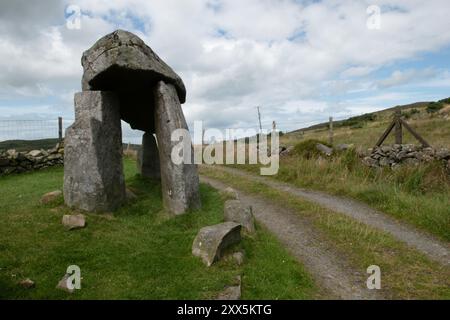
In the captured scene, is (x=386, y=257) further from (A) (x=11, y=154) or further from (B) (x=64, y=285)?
(A) (x=11, y=154)

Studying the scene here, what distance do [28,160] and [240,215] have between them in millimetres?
11938

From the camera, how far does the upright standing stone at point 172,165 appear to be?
7.94 metres

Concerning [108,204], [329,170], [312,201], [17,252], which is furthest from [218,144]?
[17,252]

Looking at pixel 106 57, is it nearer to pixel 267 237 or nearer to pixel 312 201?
pixel 267 237

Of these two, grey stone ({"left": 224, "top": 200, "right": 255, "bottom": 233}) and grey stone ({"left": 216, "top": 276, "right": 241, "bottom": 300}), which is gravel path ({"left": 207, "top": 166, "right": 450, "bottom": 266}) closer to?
grey stone ({"left": 224, "top": 200, "right": 255, "bottom": 233})

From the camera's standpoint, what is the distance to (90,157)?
789cm

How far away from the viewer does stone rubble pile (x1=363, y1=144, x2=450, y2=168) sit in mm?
11641

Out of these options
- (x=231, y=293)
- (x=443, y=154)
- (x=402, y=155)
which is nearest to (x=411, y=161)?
(x=402, y=155)

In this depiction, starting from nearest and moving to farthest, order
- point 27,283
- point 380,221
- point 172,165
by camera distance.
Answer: point 27,283
point 172,165
point 380,221

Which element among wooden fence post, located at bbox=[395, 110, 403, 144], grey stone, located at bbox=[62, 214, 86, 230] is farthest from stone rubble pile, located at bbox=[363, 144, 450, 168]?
grey stone, located at bbox=[62, 214, 86, 230]

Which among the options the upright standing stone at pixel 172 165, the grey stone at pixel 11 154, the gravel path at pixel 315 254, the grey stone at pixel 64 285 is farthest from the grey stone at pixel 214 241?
the grey stone at pixel 11 154

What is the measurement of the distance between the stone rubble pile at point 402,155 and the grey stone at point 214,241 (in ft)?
26.3

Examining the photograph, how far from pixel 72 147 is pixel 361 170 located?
331 inches
